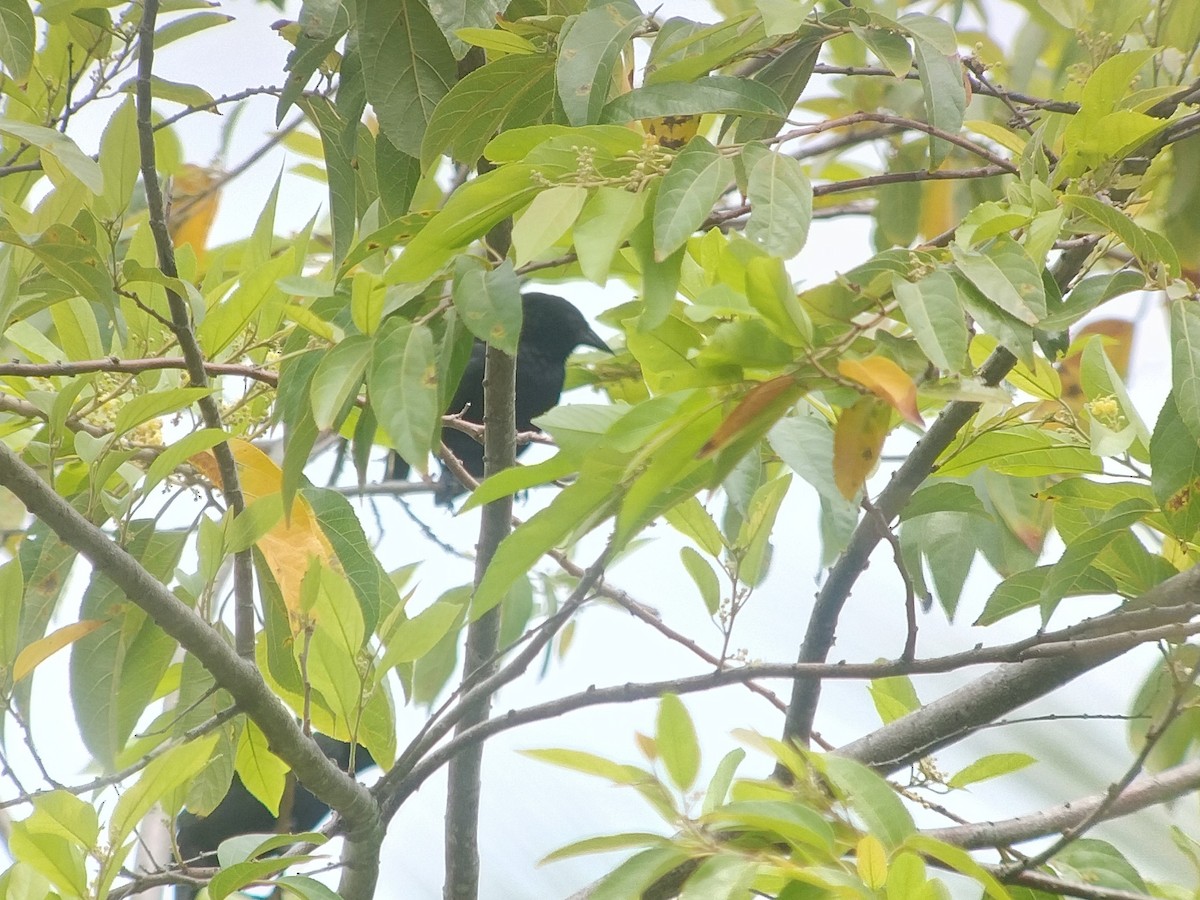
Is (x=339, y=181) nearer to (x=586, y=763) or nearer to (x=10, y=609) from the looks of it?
(x=10, y=609)

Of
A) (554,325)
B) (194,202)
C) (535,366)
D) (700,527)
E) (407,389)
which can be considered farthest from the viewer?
(554,325)

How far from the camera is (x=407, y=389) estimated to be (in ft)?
2.45

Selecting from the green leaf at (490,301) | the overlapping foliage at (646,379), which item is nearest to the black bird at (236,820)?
the overlapping foliage at (646,379)

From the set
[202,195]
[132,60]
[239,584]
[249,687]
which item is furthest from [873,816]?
[202,195]

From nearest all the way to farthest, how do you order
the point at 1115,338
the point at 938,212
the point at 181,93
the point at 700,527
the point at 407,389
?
the point at 407,389 → the point at 700,527 → the point at 1115,338 → the point at 181,93 → the point at 938,212

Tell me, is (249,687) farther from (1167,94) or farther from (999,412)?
(1167,94)

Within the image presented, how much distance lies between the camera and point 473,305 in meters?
0.75

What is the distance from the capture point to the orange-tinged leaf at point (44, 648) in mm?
971

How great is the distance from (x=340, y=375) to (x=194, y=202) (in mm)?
1439

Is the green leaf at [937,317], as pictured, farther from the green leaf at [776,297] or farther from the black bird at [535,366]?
the black bird at [535,366]

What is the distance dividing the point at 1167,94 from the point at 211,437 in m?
0.76

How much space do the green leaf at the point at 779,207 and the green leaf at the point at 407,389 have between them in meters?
0.23

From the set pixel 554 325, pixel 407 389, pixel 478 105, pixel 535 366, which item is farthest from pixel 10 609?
pixel 554 325

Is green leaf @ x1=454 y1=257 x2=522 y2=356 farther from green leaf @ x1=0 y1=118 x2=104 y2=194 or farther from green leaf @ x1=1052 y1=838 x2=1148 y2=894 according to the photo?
green leaf @ x1=1052 y1=838 x2=1148 y2=894
